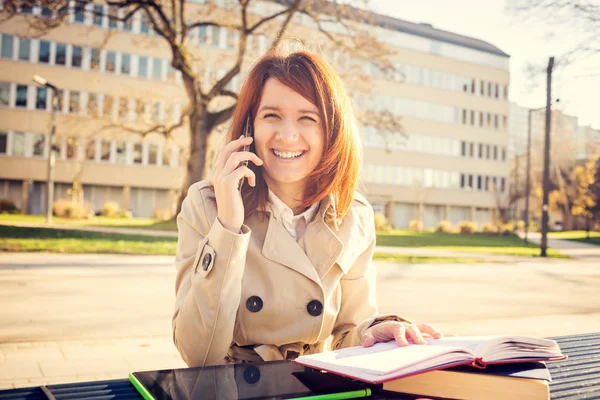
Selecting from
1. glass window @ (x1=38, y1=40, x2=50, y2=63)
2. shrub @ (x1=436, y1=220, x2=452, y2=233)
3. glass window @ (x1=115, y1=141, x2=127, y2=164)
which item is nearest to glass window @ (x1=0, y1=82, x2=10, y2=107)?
glass window @ (x1=38, y1=40, x2=50, y2=63)

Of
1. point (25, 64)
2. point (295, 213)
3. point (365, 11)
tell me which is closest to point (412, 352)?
point (295, 213)

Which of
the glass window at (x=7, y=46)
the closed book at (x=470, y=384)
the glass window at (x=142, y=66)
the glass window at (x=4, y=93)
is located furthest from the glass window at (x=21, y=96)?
the closed book at (x=470, y=384)

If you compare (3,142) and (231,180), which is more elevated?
(3,142)

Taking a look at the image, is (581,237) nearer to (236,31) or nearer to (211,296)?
(236,31)

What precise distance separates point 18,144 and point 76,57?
7452 mm

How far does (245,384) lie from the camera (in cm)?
151

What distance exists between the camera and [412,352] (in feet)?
5.46

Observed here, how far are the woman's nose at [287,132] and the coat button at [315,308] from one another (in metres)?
0.61

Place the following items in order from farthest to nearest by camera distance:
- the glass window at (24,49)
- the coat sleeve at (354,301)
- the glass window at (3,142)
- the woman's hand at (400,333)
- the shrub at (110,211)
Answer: the glass window at (3,142)
the glass window at (24,49)
the shrub at (110,211)
the coat sleeve at (354,301)
the woman's hand at (400,333)

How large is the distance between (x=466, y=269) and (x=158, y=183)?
37.2 metres

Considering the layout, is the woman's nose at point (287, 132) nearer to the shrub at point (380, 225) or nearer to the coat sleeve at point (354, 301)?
the coat sleeve at point (354, 301)

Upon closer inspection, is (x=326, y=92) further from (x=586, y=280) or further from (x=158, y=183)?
(x=158, y=183)

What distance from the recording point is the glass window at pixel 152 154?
161 feet

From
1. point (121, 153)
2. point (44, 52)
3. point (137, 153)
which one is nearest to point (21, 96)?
point (44, 52)
